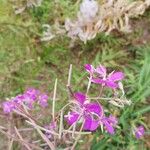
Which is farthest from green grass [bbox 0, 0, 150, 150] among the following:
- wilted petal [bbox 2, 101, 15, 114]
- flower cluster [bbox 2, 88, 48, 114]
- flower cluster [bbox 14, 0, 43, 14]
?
wilted petal [bbox 2, 101, 15, 114]

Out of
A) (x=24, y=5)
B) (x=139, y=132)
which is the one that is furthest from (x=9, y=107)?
(x=24, y=5)

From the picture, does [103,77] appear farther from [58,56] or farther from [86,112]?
[58,56]

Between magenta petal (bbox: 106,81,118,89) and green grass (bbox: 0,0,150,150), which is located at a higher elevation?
green grass (bbox: 0,0,150,150)

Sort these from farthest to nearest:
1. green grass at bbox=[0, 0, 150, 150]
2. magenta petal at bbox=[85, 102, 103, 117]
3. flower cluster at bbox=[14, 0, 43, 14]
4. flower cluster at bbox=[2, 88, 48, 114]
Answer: flower cluster at bbox=[14, 0, 43, 14] < green grass at bbox=[0, 0, 150, 150] < flower cluster at bbox=[2, 88, 48, 114] < magenta petal at bbox=[85, 102, 103, 117]

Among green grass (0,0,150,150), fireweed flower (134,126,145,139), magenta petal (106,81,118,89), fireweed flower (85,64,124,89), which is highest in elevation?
green grass (0,0,150,150)

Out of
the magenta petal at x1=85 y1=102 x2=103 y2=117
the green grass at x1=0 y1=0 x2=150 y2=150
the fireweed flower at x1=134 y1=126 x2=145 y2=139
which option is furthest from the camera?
the green grass at x1=0 y1=0 x2=150 y2=150

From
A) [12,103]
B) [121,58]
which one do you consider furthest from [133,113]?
[12,103]

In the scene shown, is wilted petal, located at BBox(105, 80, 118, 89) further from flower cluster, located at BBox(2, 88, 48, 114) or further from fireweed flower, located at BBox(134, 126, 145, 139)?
fireweed flower, located at BBox(134, 126, 145, 139)
